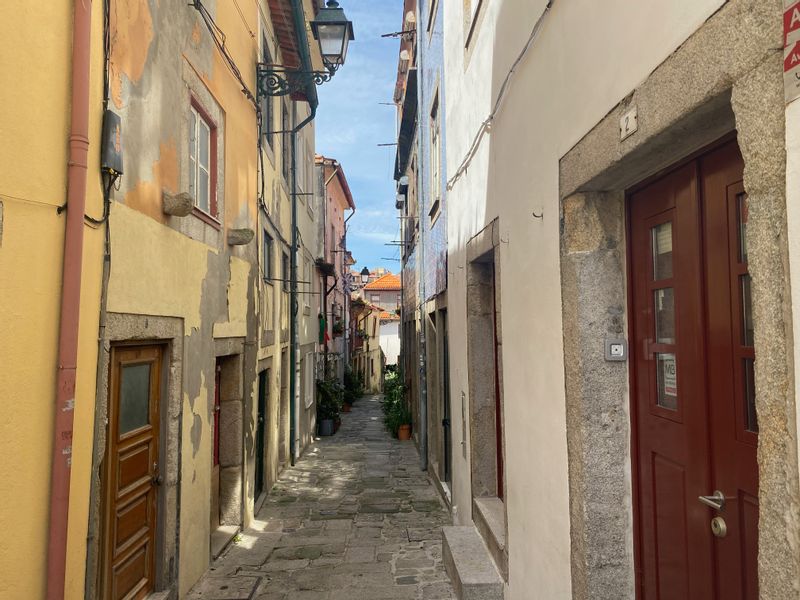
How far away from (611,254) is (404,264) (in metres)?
13.3

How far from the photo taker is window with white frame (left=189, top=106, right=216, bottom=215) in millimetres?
5314

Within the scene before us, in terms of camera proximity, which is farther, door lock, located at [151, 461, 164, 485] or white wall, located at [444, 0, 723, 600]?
door lock, located at [151, 461, 164, 485]

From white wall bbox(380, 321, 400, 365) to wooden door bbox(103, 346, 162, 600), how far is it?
120ft

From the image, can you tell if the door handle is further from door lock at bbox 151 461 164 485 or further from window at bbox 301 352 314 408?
window at bbox 301 352 314 408

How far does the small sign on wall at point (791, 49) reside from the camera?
4.50 ft

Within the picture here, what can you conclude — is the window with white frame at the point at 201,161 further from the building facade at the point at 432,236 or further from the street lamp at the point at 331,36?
the building facade at the point at 432,236

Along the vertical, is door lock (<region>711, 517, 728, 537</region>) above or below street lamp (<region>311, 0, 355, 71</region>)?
below

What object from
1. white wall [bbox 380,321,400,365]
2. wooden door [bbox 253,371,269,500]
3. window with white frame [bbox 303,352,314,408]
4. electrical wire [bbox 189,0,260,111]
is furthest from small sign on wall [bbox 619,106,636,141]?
white wall [bbox 380,321,400,365]

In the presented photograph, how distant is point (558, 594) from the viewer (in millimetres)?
Result: 3104

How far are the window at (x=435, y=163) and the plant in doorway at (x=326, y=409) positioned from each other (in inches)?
300

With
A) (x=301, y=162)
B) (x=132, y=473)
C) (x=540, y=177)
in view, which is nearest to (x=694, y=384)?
(x=540, y=177)

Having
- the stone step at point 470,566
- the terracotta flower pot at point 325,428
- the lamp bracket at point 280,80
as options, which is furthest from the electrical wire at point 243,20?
the terracotta flower pot at point 325,428

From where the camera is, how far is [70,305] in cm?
297

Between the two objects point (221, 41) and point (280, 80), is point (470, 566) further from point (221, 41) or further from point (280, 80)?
point (280, 80)
